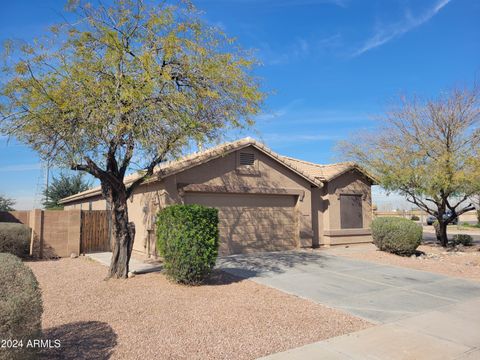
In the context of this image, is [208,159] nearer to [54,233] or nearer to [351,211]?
[54,233]

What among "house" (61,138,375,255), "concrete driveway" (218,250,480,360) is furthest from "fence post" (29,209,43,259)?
"concrete driveway" (218,250,480,360)

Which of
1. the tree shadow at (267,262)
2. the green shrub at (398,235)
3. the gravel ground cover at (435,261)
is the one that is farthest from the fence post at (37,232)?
the green shrub at (398,235)

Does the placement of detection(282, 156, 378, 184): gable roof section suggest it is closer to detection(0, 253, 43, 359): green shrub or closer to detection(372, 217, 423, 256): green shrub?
detection(372, 217, 423, 256): green shrub

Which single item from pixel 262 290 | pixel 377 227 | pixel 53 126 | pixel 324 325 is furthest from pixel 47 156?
pixel 377 227

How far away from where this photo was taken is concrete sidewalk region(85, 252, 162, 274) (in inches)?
461

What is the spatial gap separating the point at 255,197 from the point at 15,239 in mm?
9081

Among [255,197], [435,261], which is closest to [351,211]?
[435,261]

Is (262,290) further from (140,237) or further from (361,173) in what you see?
(361,173)

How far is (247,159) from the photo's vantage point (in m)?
15.9

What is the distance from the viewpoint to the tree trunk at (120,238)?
10.3 m

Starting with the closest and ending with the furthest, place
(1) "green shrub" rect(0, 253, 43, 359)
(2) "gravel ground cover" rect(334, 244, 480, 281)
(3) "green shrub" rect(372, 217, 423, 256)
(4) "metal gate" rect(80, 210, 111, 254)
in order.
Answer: (1) "green shrub" rect(0, 253, 43, 359), (2) "gravel ground cover" rect(334, 244, 480, 281), (3) "green shrub" rect(372, 217, 423, 256), (4) "metal gate" rect(80, 210, 111, 254)

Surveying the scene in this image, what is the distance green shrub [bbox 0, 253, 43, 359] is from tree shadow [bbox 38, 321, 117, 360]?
1102 mm

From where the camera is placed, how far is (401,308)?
26.8 feet

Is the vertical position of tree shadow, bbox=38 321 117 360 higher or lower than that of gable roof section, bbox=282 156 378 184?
lower
